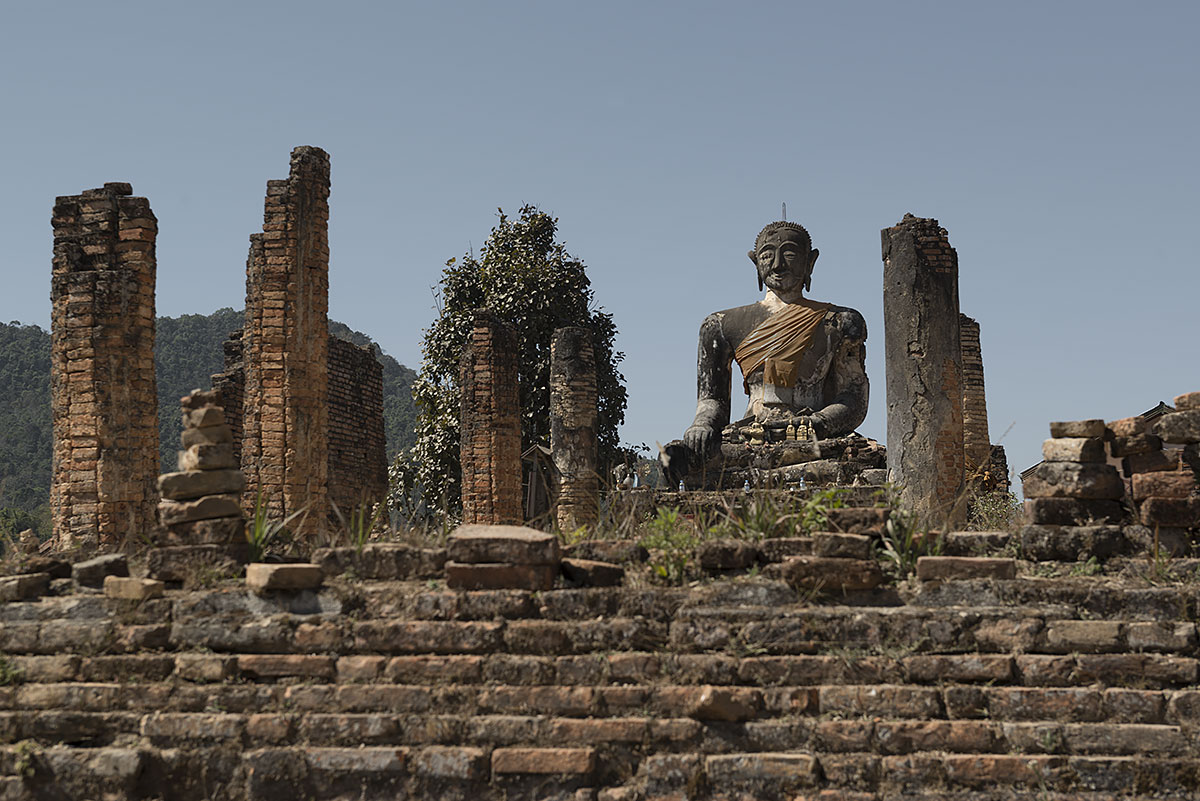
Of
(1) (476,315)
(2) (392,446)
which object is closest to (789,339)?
(1) (476,315)

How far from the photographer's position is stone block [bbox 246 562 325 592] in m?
5.47

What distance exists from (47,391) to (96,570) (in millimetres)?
50471

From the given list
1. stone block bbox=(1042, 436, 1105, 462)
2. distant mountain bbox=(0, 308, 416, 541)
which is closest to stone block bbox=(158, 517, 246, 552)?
stone block bbox=(1042, 436, 1105, 462)

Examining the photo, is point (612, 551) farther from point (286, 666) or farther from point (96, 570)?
point (96, 570)

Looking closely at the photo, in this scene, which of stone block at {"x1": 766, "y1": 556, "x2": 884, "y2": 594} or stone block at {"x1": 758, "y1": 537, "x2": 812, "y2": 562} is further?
stone block at {"x1": 758, "y1": 537, "x2": 812, "y2": 562}

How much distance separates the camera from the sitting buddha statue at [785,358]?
11000mm

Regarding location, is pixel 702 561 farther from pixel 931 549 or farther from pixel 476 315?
pixel 476 315

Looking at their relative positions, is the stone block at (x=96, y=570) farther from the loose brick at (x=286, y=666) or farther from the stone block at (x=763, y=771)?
the stone block at (x=763, y=771)

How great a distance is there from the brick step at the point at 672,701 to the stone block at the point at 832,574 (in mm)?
511

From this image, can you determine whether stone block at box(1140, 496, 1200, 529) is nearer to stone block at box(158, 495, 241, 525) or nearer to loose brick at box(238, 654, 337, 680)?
loose brick at box(238, 654, 337, 680)

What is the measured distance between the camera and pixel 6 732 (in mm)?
5402

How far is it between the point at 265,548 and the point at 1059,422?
411 cm

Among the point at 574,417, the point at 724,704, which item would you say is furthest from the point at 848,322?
the point at 724,704

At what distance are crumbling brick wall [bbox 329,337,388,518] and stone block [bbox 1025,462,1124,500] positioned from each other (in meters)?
12.8
